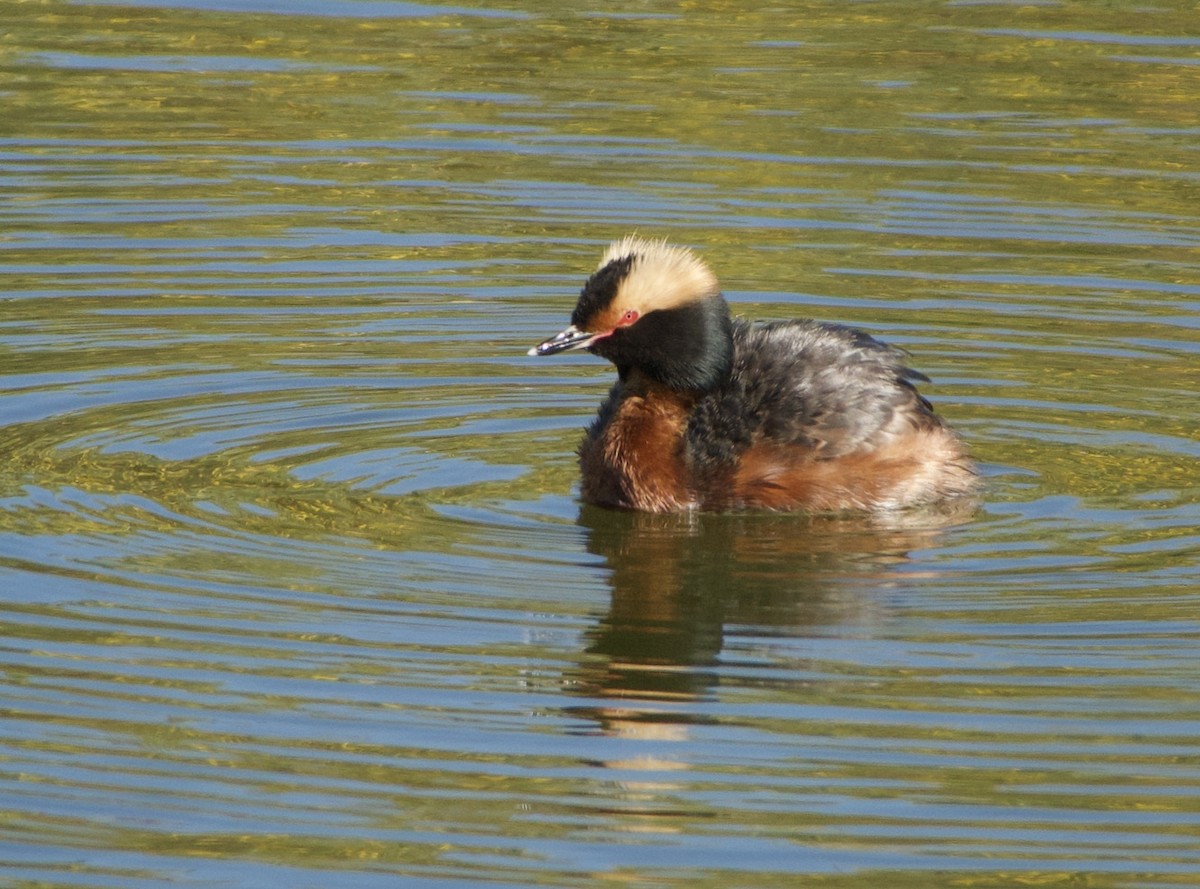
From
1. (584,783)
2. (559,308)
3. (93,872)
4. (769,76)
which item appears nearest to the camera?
(93,872)

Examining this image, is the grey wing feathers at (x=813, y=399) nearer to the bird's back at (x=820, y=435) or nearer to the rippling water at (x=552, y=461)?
the bird's back at (x=820, y=435)

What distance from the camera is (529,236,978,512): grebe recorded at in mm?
10445

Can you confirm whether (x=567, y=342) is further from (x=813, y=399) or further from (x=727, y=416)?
(x=813, y=399)

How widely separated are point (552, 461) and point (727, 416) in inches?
41.6

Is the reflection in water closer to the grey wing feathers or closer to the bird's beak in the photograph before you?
the grey wing feathers

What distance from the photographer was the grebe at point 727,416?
34.3ft

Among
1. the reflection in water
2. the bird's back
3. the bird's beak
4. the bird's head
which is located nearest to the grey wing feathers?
the bird's back

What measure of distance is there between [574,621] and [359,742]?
1.45 m

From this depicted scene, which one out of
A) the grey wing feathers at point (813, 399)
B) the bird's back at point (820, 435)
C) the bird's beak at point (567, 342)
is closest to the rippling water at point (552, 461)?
the bird's back at point (820, 435)

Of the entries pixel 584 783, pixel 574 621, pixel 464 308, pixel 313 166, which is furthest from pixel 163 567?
pixel 313 166

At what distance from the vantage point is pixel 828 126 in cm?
1744

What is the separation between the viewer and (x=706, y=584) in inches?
377

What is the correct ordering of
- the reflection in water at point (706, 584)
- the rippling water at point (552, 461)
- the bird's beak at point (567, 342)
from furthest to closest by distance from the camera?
the bird's beak at point (567, 342), the reflection in water at point (706, 584), the rippling water at point (552, 461)

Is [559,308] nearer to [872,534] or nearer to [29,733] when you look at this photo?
[872,534]
